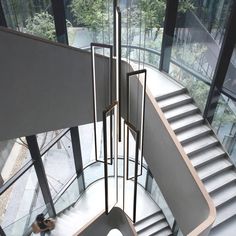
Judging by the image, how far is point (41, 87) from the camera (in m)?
5.31

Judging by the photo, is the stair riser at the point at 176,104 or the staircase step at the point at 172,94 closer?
the stair riser at the point at 176,104

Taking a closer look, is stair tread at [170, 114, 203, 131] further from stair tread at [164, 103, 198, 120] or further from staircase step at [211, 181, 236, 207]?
staircase step at [211, 181, 236, 207]

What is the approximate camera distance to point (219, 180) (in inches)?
243

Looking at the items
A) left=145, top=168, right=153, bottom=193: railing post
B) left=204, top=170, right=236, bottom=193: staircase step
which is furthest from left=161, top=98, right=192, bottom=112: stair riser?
left=145, top=168, right=153, bottom=193: railing post

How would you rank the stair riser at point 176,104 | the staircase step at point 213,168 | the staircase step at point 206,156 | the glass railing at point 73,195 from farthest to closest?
the glass railing at point 73,195 → the stair riser at point 176,104 → the staircase step at point 206,156 → the staircase step at point 213,168

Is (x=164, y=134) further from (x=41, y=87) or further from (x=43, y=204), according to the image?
(x=43, y=204)

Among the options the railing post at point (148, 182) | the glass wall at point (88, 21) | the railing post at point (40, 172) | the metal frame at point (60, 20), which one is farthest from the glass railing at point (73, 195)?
the metal frame at point (60, 20)

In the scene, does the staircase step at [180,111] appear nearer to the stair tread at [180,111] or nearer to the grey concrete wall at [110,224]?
the stair tread at [180,111]

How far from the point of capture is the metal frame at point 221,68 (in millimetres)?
5694

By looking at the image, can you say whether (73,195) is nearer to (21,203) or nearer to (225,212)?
(21,203)

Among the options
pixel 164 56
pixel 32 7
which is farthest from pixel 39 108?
pixel 164 56

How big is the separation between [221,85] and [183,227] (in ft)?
11.1

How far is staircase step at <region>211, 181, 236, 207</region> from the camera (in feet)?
19.3

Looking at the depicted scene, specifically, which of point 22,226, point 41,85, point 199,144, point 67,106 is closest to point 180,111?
point 199,144
